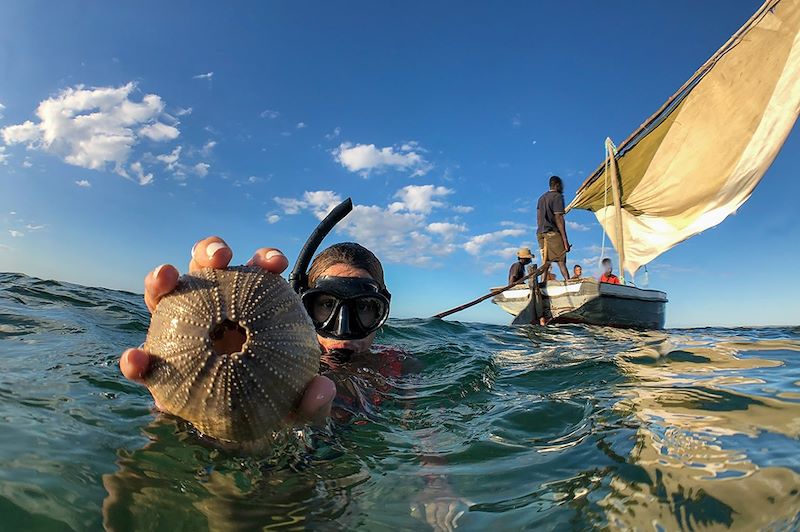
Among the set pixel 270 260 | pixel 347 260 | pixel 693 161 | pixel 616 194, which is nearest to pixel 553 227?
pixel 616 194

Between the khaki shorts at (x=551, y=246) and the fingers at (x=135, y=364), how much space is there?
15.4 meters

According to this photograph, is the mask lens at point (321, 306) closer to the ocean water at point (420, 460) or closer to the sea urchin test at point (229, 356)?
the ocean water at point (420, 460)

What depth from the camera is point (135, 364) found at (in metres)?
1.64

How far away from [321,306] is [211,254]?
2.12 m

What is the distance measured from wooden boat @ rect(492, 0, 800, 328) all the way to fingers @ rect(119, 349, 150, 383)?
568 inches

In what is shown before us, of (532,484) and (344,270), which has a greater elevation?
(344,270)

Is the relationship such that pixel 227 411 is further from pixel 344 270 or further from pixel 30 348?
pixel 30 348

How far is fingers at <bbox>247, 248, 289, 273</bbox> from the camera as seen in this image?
6.30ft

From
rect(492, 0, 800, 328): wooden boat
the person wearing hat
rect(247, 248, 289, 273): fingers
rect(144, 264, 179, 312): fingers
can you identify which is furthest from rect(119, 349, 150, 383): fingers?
the person wearing hat

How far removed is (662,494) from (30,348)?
6065mm

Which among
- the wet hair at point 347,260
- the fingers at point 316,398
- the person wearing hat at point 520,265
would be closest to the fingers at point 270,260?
the fingers at point 316,398

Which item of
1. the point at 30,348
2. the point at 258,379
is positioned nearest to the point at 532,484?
the point at 258,379

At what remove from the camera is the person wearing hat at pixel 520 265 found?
1742 cm

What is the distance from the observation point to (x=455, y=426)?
3.52 m
